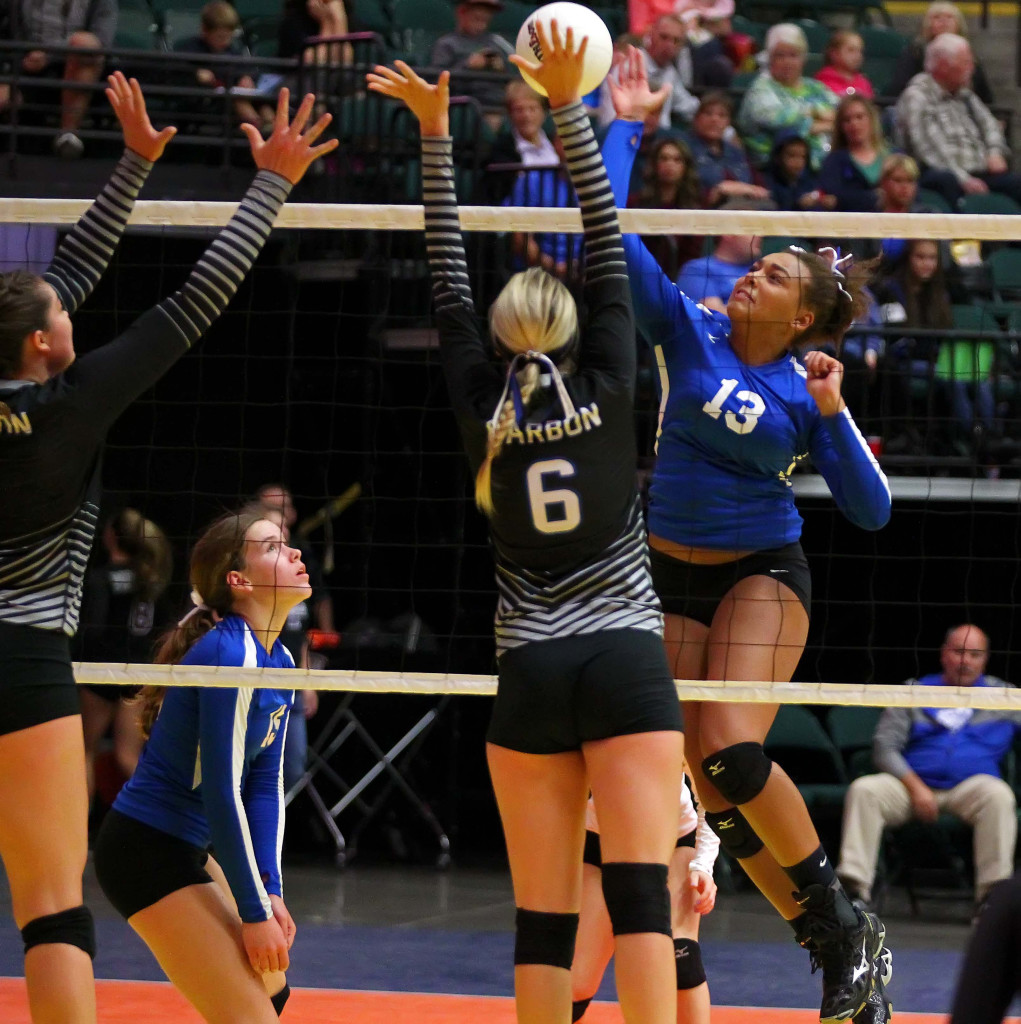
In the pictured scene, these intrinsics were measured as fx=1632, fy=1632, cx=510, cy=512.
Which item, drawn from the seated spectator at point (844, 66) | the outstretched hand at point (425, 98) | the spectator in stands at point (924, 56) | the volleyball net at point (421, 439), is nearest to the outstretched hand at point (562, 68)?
the outstretched hand at point (425, 98)

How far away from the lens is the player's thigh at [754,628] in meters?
4.25

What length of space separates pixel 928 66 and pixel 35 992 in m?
8.00

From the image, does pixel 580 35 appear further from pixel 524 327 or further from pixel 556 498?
pixel 556 498

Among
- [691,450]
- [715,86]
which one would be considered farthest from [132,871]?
[715,86]

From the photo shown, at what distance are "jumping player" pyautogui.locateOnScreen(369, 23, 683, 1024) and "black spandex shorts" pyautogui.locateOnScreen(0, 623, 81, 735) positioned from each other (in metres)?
0.90

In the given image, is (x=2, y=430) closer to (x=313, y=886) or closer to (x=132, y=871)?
(x=132, y=871)

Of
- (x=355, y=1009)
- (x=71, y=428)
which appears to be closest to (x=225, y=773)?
(x=71, y=428)

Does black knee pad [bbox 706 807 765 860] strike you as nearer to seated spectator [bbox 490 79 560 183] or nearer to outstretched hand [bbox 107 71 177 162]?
outstretched hand [bbox 107 71 177 162]

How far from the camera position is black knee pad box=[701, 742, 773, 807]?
4.13 m

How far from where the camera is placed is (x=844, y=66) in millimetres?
9789

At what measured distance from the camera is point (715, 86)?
944 centimetres

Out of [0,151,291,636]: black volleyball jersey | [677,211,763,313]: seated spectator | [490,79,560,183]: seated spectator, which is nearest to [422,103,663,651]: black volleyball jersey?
[0,151,291,636]: black volleyball jersey

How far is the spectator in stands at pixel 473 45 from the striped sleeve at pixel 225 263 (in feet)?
18.4

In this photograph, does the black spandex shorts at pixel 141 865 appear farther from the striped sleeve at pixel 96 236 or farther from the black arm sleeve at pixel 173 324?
Result: the striped sleeve at pixel 96 236
